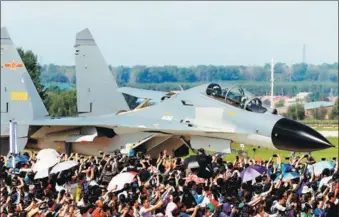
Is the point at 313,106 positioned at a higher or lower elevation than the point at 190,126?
lower

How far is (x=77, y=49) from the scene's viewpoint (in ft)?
101

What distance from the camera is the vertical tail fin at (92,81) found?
30.5 m

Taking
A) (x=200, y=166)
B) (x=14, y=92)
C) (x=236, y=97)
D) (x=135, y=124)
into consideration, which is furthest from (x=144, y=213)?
(x=14, y=92)

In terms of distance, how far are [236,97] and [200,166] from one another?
583cm

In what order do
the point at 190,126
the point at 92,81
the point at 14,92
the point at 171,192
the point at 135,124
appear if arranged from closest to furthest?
the point at 171,192
the point at 190,126
the point at 135,124
the point at 14,92
the point at 92,81

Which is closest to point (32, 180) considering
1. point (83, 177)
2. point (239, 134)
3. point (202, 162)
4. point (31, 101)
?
point (83, 177)

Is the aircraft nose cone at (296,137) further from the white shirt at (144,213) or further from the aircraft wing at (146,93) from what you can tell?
the white shirt at (144,213)

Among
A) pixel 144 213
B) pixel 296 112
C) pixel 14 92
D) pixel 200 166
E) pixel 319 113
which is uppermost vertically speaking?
pixel 14 92

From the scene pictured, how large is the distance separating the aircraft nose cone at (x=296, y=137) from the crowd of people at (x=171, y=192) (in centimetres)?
205

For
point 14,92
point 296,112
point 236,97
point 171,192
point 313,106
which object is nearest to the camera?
point 171,192

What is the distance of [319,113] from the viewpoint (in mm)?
60594

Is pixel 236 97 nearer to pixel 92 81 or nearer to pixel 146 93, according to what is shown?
pixel 146 93

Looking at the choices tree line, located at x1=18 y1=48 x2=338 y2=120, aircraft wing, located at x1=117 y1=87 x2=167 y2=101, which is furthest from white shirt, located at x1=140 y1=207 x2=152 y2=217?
tree line, located at x1=18 y1=48 x2=338 y2=120

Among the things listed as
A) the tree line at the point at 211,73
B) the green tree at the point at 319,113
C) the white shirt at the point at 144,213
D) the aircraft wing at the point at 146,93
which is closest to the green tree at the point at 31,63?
the tree line at the point at 211,73
